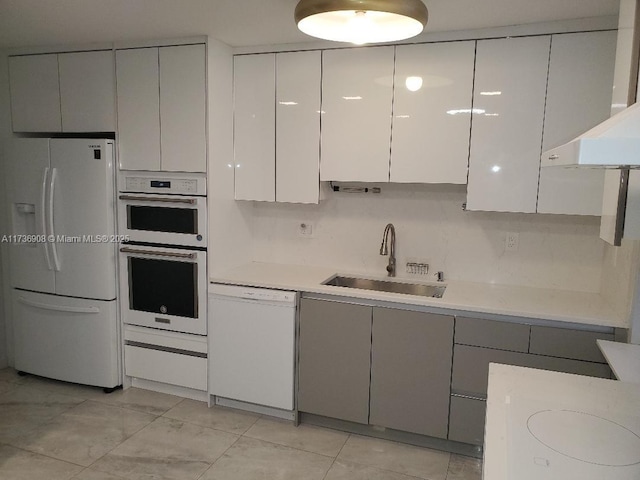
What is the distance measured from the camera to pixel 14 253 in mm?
3666

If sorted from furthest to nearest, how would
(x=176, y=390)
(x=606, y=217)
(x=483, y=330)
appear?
(x=176, y=390), (x=483, y=330), (x=606, y=217)

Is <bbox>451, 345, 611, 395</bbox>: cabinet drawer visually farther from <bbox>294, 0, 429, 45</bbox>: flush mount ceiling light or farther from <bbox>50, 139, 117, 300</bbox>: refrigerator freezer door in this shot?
<bbox>50, 139, 117, 300</bbox>: refrigerator freezer door

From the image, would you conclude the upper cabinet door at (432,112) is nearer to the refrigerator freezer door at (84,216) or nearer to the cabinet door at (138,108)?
the cabinet door at (138,108)

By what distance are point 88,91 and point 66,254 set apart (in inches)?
44.8

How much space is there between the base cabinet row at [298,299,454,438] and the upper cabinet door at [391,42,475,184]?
868mm

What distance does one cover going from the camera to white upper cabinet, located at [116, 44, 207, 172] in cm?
316

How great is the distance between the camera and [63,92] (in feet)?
11.4

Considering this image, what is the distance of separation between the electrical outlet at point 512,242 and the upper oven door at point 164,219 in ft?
6.33

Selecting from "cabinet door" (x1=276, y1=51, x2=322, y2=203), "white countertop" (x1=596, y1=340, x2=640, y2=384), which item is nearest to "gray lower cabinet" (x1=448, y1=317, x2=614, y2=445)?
"white countertop" (x1=596, y1=340, x2=640, y2=384)

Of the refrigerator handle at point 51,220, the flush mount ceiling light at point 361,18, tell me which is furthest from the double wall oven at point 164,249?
the flush mount ceiling light at point 361,18

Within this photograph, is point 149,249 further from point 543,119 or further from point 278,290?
point 543,119

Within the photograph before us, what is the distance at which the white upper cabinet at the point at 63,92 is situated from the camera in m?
3.36

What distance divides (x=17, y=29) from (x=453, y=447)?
11.9ft

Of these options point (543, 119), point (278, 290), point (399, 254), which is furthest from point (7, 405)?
point (543, 119)
